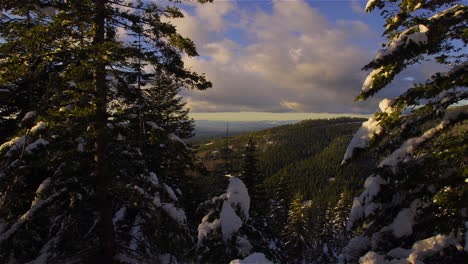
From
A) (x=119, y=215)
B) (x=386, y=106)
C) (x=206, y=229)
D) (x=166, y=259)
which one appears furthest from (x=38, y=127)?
(x=386, y=106)

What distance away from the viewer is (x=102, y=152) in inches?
236

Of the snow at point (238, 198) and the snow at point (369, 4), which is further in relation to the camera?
the snow at point (238, 198)

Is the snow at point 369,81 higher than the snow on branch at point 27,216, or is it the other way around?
the snow at point 369,81

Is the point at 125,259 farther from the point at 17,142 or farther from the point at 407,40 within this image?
the point at 407,40

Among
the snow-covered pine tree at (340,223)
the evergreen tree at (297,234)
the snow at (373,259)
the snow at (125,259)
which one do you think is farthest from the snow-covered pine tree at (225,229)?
the snow-covered pine tree at (340,223)

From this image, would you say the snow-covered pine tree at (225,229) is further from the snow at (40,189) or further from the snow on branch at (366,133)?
the snow at (40,189)

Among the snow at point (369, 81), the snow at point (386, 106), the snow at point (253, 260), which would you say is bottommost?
the snow at point (253, 260)

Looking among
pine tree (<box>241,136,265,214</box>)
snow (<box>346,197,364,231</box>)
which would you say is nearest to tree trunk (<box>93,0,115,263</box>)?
snow (<box>346,197,364,231</box>)

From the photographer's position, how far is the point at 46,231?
651cm

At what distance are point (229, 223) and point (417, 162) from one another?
13.6ft

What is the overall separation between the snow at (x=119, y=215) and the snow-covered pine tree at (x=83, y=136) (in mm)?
73

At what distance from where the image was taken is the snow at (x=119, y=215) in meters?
7.29

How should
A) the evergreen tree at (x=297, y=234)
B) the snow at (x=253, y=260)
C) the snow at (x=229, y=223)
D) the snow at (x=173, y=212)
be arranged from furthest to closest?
the evergreen tree at (x=297, y=234) → the snow at (x=173, y=212) → the snow at (x=229, y=223) → the snow at (x=253, y=260)

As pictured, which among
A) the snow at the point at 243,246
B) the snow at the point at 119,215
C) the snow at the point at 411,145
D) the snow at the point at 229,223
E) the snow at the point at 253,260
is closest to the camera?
the snow at the point at 253,260
